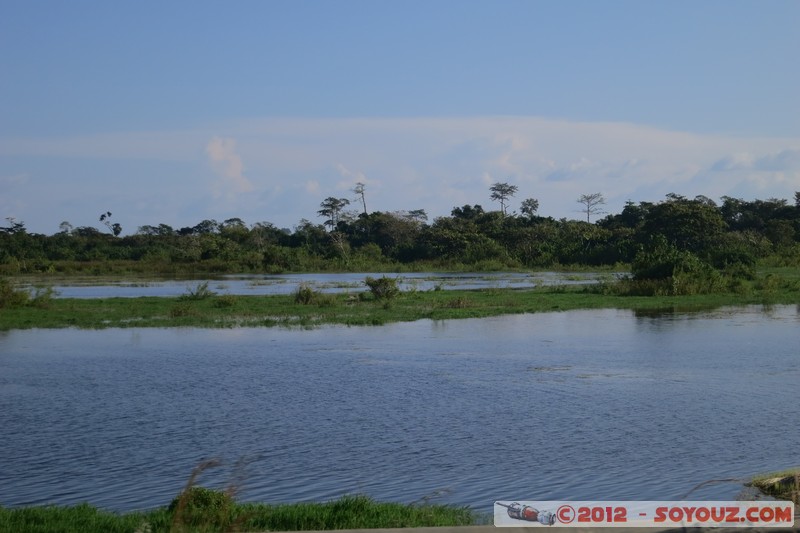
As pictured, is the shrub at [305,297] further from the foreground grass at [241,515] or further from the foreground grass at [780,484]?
the foreground grass at [780,484]

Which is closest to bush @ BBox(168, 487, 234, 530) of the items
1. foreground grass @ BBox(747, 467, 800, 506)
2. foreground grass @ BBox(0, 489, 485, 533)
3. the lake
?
foreground grass @ BBox(0, 489, 485, 533)

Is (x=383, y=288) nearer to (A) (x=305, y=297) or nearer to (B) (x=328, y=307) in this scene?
(B) (x=328, y=307)

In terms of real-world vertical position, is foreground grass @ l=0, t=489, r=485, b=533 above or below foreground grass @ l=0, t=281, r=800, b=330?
below

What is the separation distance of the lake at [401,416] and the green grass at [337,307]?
15.2 feet

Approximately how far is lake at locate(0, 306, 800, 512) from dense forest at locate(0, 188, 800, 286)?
44.3m

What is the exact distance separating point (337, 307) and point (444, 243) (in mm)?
48956

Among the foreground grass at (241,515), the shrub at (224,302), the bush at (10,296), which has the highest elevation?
the bush at (10,296)

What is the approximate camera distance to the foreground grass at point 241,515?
799 centimetres

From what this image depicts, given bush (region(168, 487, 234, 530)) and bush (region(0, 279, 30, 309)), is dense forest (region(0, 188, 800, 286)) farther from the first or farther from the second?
bush (region(168, 487, 234, 530))

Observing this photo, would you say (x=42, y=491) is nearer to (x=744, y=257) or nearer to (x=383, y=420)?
(x=383, y=420)

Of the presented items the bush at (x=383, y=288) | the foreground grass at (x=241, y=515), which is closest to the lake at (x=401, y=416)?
the foreground grass at (x=241, y=515)

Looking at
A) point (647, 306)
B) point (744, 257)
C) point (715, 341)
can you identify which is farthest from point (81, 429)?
point (744, 257)

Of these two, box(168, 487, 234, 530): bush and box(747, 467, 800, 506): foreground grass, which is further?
box(747, 467, 800, 506): foreground grass

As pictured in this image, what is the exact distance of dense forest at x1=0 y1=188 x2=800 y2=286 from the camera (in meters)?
71.3
